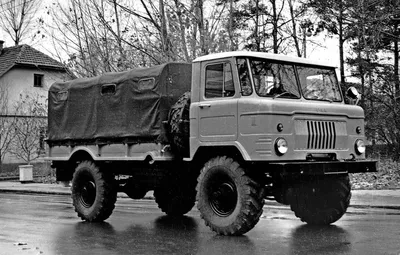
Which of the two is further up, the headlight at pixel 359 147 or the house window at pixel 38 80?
the house window at pixel 38 80

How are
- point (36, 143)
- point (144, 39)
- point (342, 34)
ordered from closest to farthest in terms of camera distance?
point (144, 39) → point (342, 34) → point (36, 143)

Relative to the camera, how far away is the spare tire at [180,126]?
1215 centimetres

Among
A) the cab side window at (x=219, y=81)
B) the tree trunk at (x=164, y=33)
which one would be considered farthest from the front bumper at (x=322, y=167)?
the tree trunk at (x=164, y=33)

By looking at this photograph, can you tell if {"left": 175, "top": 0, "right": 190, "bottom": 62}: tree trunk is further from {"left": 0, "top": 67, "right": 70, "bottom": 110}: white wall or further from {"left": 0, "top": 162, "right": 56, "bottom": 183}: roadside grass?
{"left": 0, "top": 67, "right": 70, "bottom": 110}: white wall

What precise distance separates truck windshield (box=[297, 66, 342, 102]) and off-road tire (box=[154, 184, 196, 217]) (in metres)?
3.57

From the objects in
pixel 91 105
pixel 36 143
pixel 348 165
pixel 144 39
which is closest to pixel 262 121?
pixel 348 165

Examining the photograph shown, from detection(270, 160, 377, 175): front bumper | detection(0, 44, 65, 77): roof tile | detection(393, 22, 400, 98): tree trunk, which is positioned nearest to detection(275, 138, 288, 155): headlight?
detection(270, 160, 377, 175): front bumper

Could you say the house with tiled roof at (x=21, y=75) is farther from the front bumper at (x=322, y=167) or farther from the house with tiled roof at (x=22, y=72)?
the front bumper at (x=322, y=167)

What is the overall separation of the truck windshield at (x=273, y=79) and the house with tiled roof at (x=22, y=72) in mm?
37296

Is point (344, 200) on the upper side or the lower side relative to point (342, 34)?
lower

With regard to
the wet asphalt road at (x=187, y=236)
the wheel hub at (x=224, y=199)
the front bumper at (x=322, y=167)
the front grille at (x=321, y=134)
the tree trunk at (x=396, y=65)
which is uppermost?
the tree trunk at (x=396, y=65)

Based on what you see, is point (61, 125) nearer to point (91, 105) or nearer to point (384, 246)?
point (91, 105)

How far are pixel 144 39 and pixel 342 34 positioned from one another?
14.8 m

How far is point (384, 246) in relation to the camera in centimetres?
973
